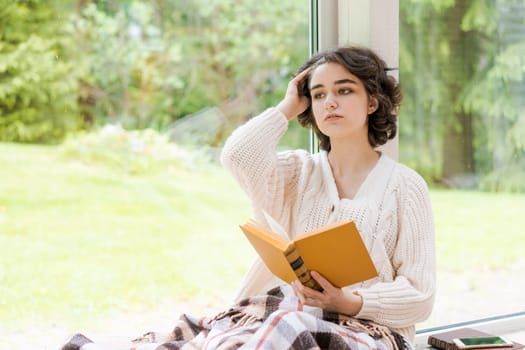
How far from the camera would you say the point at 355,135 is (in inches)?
72.2

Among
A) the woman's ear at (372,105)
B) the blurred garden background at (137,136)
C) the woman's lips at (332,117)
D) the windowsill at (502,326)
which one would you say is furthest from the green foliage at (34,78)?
the windowsill at (502,326)

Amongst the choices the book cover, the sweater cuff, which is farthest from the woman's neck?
the book cover

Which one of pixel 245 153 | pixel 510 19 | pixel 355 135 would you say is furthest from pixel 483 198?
pixel 245 153

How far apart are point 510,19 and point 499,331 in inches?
43.0

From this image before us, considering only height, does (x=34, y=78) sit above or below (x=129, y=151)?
above

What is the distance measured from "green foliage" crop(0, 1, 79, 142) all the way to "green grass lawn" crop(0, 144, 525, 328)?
6 cm

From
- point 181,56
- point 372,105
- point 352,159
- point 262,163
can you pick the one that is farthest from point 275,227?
point 181,56

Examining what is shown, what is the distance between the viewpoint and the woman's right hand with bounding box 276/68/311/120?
72.6 inches

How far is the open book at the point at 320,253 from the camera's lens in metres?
1.44

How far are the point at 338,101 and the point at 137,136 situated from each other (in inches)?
22.5

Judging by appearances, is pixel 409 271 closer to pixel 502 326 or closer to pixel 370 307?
pixel 370 307

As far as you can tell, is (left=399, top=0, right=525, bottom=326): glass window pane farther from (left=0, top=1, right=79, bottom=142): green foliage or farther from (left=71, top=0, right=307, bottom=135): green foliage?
(left=0, top=1, right=79, bottom=142): green foliage

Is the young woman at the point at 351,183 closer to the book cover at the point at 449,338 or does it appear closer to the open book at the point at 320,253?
the open book at the point at 320,253

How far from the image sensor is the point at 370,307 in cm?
163
